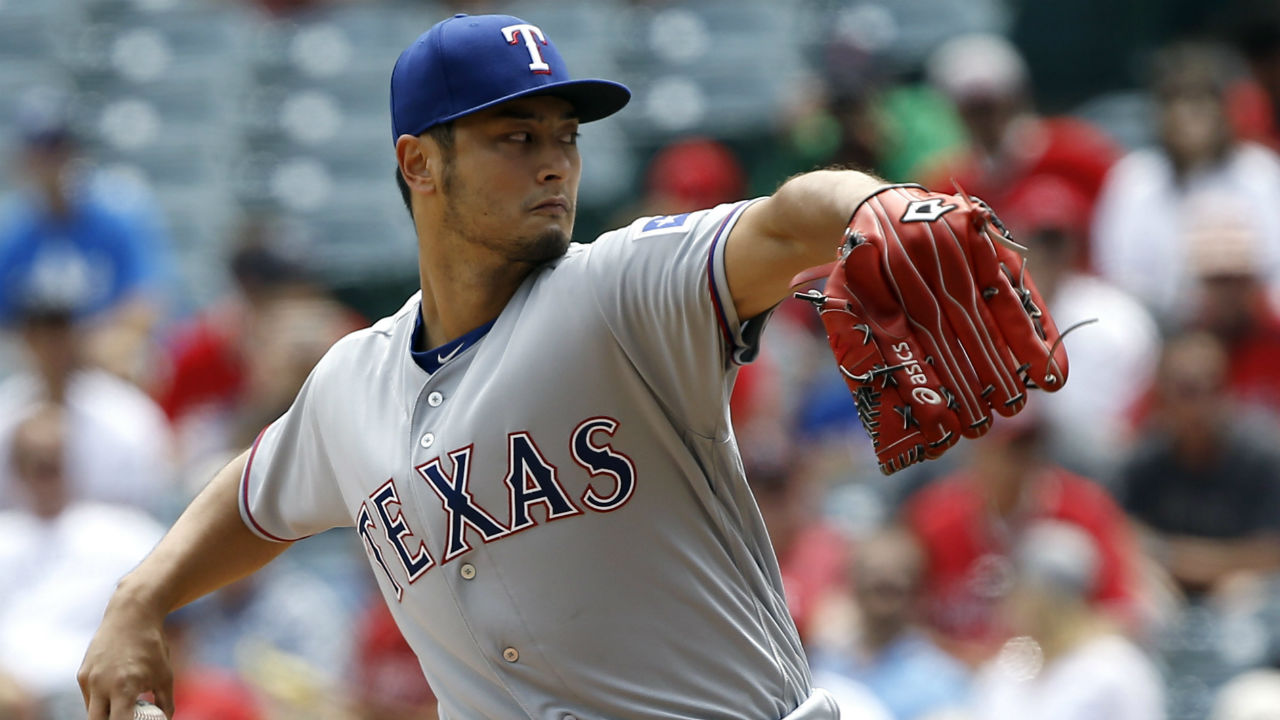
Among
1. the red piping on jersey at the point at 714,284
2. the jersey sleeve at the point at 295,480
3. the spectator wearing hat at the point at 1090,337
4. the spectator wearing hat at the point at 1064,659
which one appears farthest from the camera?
the spectator wearing hat at the point at 1090,337

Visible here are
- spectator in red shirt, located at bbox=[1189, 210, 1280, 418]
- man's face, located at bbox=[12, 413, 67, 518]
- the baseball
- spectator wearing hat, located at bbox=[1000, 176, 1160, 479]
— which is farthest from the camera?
man's face, located at bbox=[12, 413, 67, 518]

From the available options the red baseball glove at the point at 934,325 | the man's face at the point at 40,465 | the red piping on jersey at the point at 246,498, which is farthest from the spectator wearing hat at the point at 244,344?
the red baseball glove at the point at 934,325

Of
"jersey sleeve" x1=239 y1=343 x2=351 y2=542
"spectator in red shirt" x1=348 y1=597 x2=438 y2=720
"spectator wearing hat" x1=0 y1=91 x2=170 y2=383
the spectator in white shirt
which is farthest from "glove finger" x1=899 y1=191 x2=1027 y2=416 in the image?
"spectator wearing hat" x1=0 y1=91 x2=170 y2=383

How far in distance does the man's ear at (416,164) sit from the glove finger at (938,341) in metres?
0.81

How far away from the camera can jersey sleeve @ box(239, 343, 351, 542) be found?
8.99 ft

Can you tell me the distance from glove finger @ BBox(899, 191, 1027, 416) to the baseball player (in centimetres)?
23

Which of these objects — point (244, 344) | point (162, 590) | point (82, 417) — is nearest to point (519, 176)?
point (162, 590)

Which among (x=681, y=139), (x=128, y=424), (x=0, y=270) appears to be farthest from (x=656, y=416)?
(x=681, y=139)

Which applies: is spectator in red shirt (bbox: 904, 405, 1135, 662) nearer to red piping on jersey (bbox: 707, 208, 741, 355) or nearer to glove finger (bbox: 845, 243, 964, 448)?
red piping on jersey (bbox: 707, 208, 741, 355)

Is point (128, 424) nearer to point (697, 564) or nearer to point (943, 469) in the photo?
point (943, 469)

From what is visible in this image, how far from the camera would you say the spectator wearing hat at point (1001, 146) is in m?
6.42

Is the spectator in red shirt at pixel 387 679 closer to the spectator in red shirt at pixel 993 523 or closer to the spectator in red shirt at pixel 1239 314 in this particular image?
the spectator in red shirt at pixel 993 523

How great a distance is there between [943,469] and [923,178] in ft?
5.31

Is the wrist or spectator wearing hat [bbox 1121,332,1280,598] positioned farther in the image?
spectator wearing hat [bbox 1121,332,1280,598]
